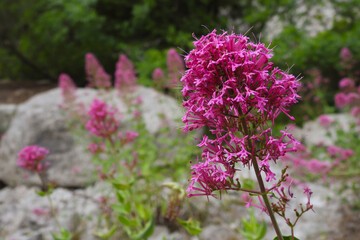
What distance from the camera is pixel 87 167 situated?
6.25 m

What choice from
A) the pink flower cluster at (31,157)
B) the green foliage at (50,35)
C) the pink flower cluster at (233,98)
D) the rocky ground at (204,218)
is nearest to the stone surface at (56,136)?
the rocky ground at (204,218)

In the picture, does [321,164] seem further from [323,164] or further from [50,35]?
[50,35]

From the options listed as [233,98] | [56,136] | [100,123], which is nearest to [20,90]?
[56,136]

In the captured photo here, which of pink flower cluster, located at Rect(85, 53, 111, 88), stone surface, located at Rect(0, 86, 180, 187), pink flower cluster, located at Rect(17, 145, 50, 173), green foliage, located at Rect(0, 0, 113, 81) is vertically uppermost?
green foliage, located at Rect(0, 0, 113, 81)

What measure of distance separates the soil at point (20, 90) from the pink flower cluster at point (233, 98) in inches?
348

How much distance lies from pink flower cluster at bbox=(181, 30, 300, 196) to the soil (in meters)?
8.85

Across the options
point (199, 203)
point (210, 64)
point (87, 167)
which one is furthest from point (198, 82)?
point (87, 167)

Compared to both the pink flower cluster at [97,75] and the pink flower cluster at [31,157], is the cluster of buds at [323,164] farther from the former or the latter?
the pink flower cluster at [31,157]

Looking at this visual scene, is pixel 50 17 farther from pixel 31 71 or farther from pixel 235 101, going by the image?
pixel 235 101

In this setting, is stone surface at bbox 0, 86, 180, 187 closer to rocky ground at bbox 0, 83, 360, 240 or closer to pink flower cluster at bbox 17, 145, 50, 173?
rocky ground at bbox 0, 83, 360, 240

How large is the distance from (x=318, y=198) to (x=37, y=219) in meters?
4.28

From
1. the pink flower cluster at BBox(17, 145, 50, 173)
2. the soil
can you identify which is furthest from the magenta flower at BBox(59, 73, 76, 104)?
the soil

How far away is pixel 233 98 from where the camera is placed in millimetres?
1530

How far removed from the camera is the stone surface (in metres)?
6.26
